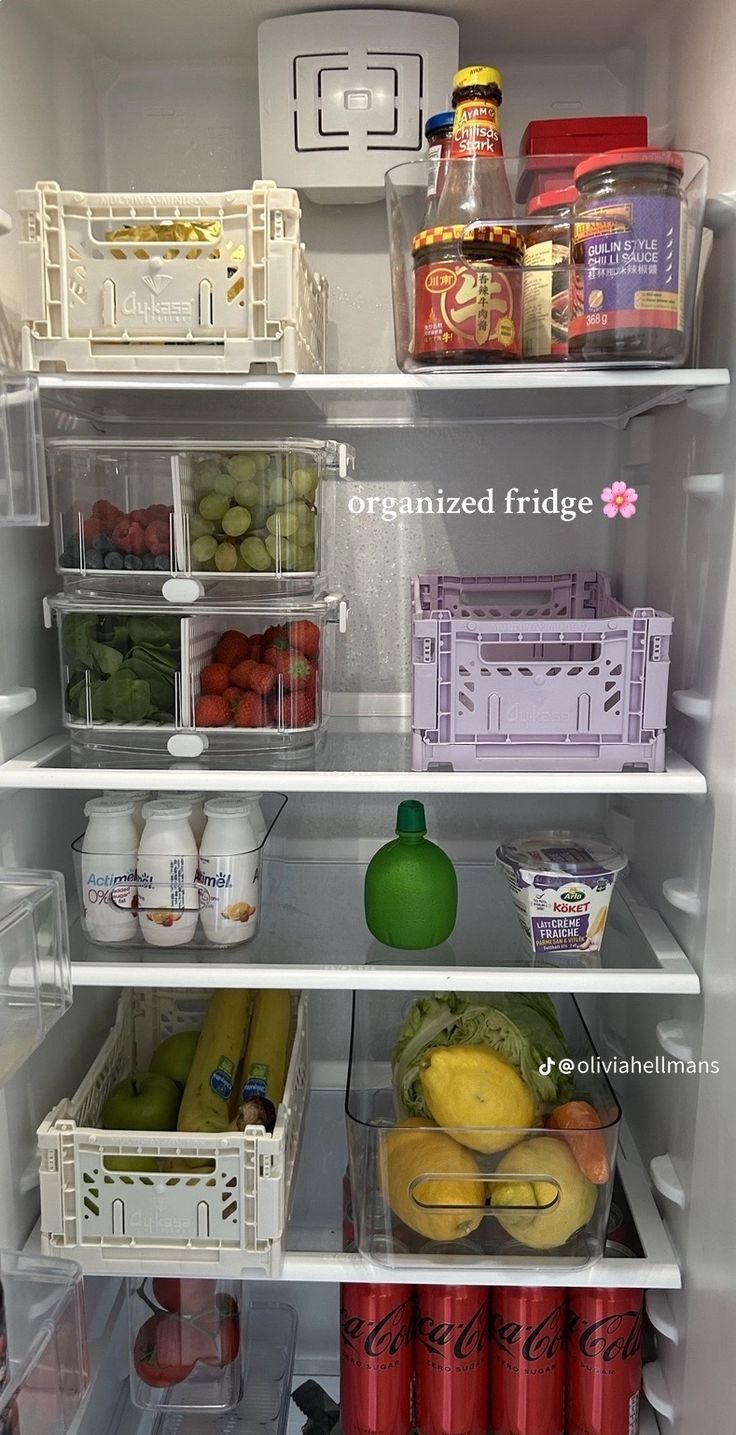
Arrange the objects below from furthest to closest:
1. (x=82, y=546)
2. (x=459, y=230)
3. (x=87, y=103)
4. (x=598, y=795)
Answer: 1. (x=598, y=795)
2. (x=87, y=103)
3. (x=82, y=546)
4. (x=459, y=230)

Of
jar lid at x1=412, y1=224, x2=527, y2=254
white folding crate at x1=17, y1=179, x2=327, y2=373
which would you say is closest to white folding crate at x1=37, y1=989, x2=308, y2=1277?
white folding crate at x1=17, y1=179, x2=327, y2=373

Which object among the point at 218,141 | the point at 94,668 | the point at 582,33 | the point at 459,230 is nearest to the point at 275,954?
the point at 94,668

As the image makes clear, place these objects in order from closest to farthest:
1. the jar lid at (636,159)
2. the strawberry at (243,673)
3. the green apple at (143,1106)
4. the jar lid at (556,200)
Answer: the jar lid at (636,159), the jar lid at (556,200), the strawberry at (243,673), the green apple at (143,1106)

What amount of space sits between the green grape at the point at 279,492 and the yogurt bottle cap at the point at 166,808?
0.37 metres

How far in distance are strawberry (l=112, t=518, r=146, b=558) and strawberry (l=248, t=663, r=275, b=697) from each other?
18 centimetres

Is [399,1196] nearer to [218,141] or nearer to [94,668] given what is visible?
[94,668]

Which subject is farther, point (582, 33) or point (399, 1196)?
point (582, 33)

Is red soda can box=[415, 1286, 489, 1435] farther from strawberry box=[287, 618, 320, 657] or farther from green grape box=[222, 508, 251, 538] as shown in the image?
green grape box=[222, 508, 251, 538]

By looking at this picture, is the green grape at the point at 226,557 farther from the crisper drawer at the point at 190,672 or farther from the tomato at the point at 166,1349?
the tomato at the point at 166,1349

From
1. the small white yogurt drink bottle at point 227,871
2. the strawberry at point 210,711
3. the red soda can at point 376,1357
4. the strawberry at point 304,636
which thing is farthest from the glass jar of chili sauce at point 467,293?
the red soda can at point 376,1357

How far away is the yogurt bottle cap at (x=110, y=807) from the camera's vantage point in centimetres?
132

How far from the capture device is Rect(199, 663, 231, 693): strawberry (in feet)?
4.28

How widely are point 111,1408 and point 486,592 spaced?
4.02 ft

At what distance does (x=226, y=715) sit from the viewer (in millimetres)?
1309
